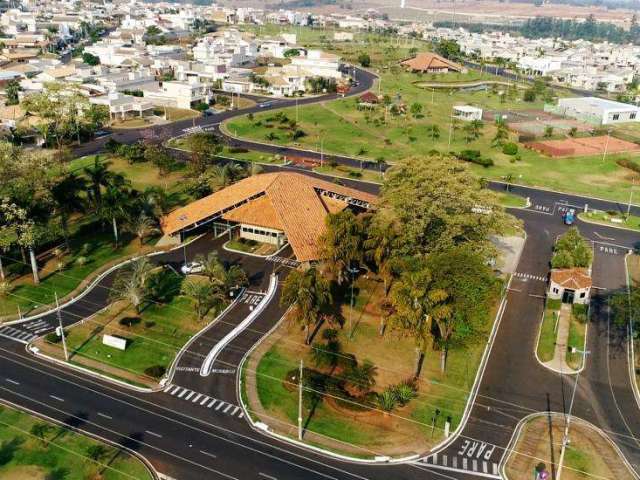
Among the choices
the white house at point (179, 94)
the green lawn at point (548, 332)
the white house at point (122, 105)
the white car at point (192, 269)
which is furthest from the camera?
the white house at point (179, 94)

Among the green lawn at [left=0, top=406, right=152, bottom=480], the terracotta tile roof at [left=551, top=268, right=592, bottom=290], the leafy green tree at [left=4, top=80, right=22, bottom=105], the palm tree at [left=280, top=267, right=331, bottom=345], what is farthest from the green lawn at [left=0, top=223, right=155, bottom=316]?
the leafy green tree at [left=4, top=80, right=22, bottom=105]

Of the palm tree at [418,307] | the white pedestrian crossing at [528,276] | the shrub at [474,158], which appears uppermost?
the palm tree at [418,307]

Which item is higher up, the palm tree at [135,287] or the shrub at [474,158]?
the shrub at [474,158]

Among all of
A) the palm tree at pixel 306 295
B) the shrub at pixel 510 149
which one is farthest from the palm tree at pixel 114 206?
the shrub at pixel 510 149

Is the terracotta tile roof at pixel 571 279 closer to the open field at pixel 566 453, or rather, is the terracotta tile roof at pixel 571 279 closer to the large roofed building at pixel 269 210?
the open field at pixel 566 453

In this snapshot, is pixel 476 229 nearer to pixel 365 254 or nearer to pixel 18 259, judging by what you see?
pixel 365 254

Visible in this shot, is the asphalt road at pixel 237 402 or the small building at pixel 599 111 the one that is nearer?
the asphalt road at pixel 237 402

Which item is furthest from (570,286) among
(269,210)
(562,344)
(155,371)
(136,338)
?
(136,338)

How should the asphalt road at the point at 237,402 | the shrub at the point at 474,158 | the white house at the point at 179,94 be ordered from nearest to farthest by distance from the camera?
the asphalt road at the point at 237,402
the shrub at the point at 474,158
the white house at the point at 179,94
